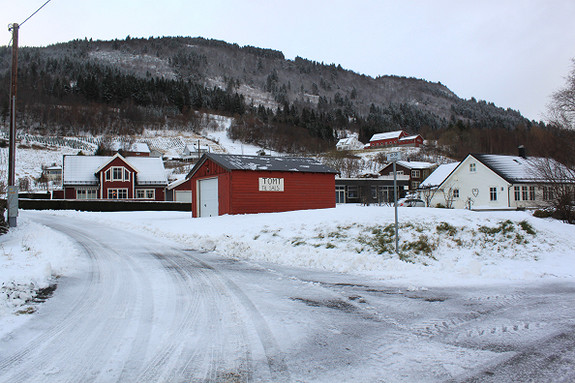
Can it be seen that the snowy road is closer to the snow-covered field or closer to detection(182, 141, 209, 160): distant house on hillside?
the snow-covered field

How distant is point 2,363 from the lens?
3.87 meters

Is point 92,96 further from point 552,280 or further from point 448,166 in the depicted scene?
point 552,280

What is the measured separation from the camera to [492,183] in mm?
40562

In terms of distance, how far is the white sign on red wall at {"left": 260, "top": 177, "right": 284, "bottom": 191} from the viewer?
2430cm

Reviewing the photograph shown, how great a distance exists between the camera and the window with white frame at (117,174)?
162ft

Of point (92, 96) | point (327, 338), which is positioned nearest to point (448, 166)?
point (327, 338)

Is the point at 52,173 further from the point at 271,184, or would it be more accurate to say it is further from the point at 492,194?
the point at 492,194

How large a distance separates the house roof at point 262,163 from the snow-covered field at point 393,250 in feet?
31.3

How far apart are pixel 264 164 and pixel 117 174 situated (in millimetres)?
31929

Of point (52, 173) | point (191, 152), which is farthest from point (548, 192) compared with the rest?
point (191, 152)

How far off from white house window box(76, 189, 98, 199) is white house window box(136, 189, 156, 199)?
16.4 ft

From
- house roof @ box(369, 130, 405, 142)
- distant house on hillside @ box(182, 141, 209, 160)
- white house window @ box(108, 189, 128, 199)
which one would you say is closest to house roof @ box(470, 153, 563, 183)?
white house window @ box(108, 189, 128, 199)

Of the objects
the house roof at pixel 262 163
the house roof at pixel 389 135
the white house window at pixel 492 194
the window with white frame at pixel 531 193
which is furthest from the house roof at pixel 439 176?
the house roof at pixel 389 135

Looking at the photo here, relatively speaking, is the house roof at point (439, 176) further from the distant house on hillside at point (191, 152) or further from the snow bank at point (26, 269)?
the distant house on hillside at point (191, 152)
